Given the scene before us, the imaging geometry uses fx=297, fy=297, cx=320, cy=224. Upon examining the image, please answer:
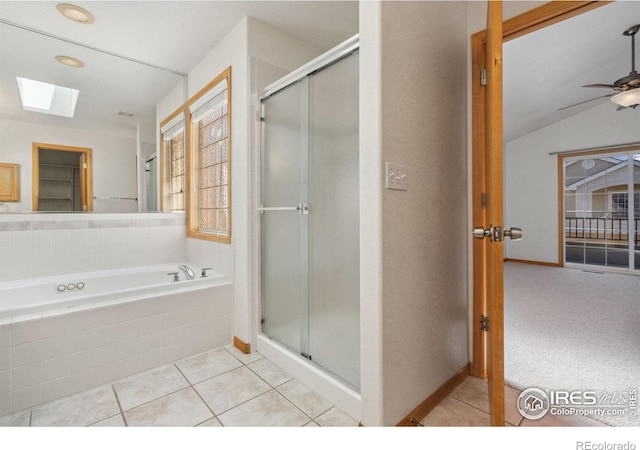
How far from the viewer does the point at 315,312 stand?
1799 millimetres

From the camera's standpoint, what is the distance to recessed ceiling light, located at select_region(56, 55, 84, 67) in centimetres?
233

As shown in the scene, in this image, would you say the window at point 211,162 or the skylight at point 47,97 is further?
the window at point 211,162

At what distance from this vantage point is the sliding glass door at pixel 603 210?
4.86 metres

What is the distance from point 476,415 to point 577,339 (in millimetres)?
1493

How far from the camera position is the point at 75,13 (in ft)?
6.59

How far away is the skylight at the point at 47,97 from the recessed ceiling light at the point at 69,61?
192 millimetres

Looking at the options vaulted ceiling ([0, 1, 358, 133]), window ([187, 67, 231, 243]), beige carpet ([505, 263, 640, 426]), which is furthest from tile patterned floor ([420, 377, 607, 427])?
vaulted ceiling ([0, 1, 358, 133])

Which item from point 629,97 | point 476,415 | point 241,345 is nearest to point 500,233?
point 476,415

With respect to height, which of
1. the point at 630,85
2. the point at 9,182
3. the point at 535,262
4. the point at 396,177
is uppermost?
the point at 630,85

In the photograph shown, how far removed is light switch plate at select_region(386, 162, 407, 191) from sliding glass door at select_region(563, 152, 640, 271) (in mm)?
5882

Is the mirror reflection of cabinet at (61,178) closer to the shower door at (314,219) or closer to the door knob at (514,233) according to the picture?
the shower door at (314,219)

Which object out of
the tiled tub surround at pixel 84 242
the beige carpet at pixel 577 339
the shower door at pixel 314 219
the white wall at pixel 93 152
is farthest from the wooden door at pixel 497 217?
the white wall at pixel 93 152

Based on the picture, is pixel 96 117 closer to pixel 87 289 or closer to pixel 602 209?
pixel 87 289

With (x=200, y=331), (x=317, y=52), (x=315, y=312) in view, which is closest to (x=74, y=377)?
(x=200, y=331)
